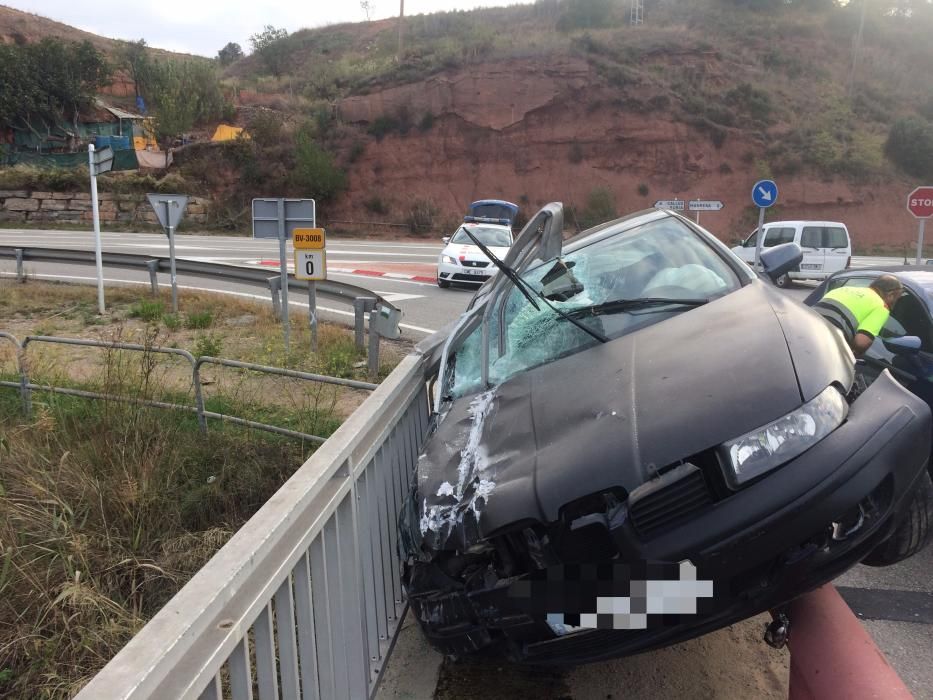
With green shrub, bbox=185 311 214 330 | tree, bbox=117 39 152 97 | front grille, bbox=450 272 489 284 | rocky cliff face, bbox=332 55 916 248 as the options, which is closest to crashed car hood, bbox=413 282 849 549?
green shrub, bbox=185 311 214 330

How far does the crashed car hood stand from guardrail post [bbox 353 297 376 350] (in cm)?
595

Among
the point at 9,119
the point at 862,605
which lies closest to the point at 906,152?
the point at 862,605

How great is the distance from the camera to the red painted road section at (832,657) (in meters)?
2.42

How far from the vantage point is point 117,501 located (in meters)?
4.77

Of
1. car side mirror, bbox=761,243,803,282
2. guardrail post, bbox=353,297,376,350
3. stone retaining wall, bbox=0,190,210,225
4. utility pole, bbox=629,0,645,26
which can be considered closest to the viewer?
car side mirror, bbox=761,243,803,282

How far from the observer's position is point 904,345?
15.1 feet

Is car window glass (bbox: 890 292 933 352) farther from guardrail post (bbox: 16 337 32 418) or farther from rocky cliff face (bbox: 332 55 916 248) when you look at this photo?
rocky cliff face (bbox: 332 55 916 248)

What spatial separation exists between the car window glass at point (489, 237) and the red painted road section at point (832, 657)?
13574mm

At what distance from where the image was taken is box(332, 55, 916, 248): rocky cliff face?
38156mm

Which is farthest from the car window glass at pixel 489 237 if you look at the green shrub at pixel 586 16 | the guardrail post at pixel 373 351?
the green shrub at pixel 586 16

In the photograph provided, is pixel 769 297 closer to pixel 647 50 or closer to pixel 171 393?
pixel 171 393

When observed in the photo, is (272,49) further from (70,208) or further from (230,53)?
(70,208)

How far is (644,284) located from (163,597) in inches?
129

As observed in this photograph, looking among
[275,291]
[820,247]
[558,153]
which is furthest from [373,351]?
[558,153]
